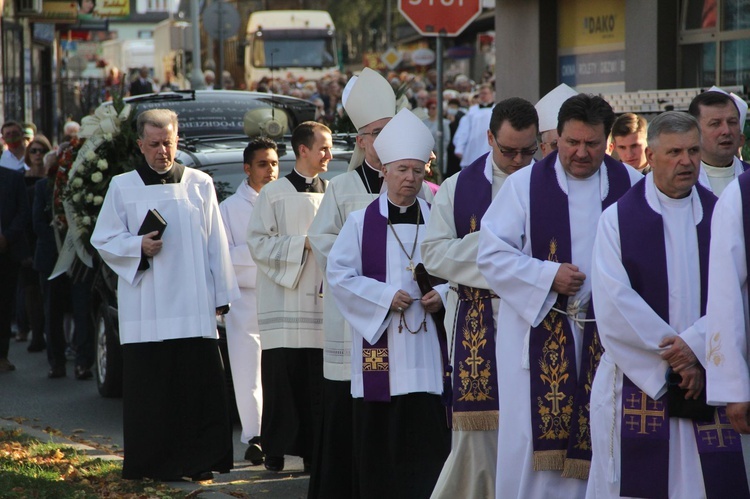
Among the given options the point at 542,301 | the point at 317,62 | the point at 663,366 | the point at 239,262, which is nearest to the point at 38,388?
the point at 239,262

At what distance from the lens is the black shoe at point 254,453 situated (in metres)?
8.61

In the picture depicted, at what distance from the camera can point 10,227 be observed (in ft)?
41.7

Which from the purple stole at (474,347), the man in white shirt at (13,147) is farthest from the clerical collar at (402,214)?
the man in white shirt at (13,147)

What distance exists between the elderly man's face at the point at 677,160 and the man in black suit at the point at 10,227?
8794mm

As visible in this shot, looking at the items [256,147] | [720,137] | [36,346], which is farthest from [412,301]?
[36,346]

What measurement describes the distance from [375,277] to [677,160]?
213 centimetres

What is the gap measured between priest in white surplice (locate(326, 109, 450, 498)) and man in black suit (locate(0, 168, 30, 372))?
6.69 meters

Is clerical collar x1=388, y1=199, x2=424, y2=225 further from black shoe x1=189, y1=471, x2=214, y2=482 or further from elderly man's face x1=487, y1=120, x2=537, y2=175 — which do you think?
black shoe x1=189, y1=471, x2=214, y2=482

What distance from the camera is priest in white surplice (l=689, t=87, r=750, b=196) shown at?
6363 mm

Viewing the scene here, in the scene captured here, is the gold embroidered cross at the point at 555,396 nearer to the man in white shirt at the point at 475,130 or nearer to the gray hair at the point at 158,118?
the gray hair at the point at 158,118

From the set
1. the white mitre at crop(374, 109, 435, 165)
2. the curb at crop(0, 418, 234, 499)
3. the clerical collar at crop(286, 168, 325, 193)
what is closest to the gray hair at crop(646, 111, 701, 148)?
the white mitre at crop(374, 109, 435, 165)

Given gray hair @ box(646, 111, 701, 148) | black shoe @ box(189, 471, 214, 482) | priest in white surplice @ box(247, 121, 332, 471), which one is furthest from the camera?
priest in white surplice @ box(247, 121, 332, 471)

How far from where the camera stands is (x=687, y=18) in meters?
13.1

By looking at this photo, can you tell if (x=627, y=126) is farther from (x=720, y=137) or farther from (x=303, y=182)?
(x=303, y=182)
